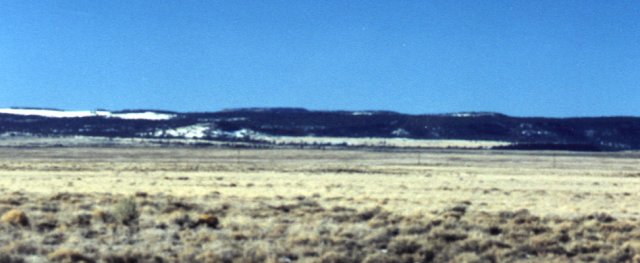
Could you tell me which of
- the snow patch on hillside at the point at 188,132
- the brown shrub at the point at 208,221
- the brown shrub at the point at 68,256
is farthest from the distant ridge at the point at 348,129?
the brown shrub at the point at 68,256

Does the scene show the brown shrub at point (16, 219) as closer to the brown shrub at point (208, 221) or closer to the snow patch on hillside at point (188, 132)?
the brown shrub at point (208, 221)

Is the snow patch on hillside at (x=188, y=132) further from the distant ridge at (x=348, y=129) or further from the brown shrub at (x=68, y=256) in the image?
the brown shrub at (x=68, y=256)

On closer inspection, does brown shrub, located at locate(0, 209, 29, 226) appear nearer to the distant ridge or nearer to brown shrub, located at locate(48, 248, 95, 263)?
brown shrub, located at locate(48, 248, 95, 263)

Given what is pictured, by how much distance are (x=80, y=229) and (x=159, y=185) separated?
26009 mm

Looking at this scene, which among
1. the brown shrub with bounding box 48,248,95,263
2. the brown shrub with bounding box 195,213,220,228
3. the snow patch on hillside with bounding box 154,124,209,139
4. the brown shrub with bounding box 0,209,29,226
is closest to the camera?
the brown shrub with bounding box 48,248,95,263

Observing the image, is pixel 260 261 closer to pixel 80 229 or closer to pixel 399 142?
pixel 80 229

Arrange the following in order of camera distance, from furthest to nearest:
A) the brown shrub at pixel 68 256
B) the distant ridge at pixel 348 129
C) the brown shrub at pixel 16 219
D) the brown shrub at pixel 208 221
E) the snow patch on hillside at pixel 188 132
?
1. the distant ridge at pixel 348 129
2. the snow patch on hillside at pixel 188 132
3. the brown shrub at pixel 208 221
4. the brown shrub at pixel 16 219
5. the brown shrub at pixel 68 256

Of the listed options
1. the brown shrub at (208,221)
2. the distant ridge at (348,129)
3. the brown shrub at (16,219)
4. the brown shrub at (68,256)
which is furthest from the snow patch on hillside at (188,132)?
the brown shrub at (68,256)

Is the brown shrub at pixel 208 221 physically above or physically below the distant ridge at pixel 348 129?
below

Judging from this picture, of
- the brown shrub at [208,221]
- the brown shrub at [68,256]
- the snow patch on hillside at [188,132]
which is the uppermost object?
the snow patch on hillside at [188,132]

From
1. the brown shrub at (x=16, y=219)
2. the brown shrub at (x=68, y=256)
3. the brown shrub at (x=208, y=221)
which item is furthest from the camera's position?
the brown shrub at (x=208, y=221)

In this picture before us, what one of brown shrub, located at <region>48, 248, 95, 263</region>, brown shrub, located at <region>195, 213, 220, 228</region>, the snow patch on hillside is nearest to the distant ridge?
the snow patch on hillside

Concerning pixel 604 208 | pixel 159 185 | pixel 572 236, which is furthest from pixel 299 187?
pixel 572 236

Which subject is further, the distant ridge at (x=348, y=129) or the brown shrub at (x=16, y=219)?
the distant ridge at (x=348, y=129)
